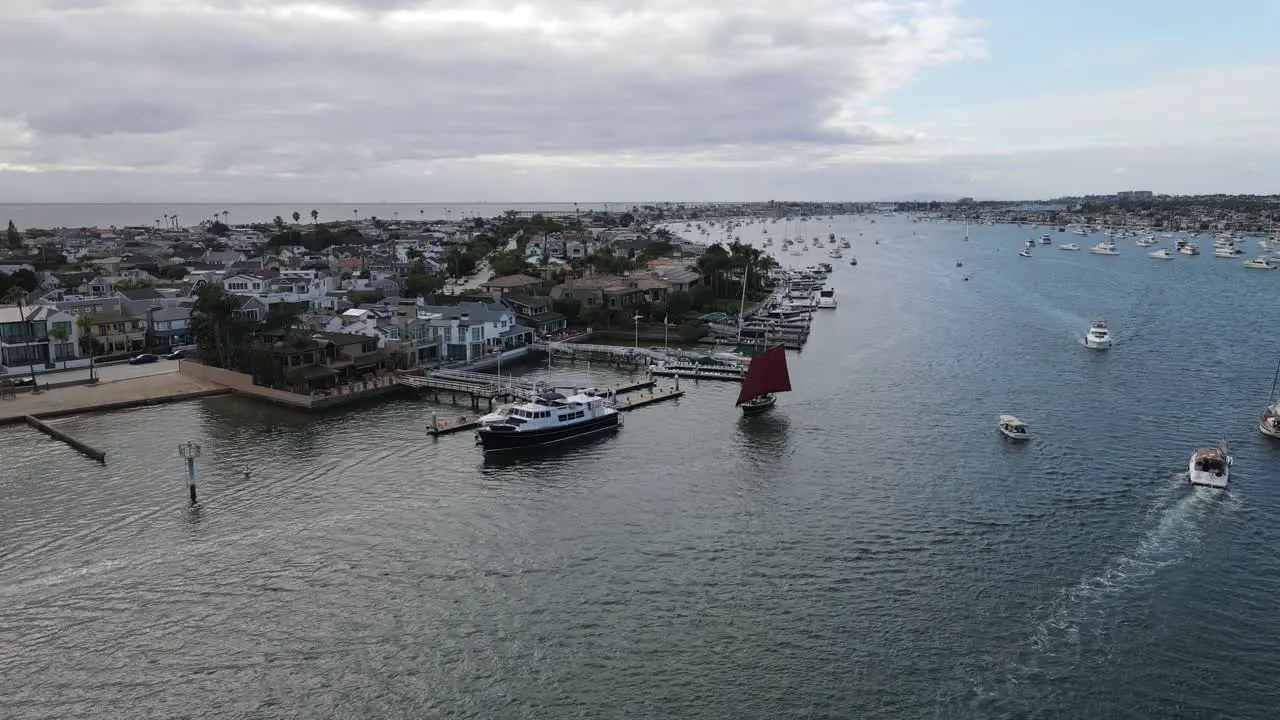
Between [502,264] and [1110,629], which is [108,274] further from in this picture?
[1110,629]

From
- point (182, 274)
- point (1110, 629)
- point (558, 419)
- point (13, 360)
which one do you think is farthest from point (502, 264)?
point (1110, 629)

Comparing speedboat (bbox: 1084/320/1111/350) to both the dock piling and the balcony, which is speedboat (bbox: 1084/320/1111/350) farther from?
the balcony

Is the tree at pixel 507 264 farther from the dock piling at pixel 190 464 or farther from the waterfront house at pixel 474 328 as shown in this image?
the dock piling at pixel 190 464

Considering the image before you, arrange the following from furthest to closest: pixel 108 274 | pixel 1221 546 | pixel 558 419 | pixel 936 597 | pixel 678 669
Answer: pixel 108 274
pixel 558 419
pixel 1221 546
pixel 936 597
pixel 678 669

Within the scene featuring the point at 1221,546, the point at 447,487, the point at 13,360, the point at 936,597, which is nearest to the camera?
the point at 936,597

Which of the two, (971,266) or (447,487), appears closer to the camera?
(447,487)

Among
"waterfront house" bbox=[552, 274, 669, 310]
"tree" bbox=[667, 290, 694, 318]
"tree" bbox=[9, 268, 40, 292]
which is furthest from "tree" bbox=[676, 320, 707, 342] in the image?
"tree" bbox=[9, 268, 40, 292]

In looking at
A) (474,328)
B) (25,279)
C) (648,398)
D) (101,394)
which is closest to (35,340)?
(101,394)
